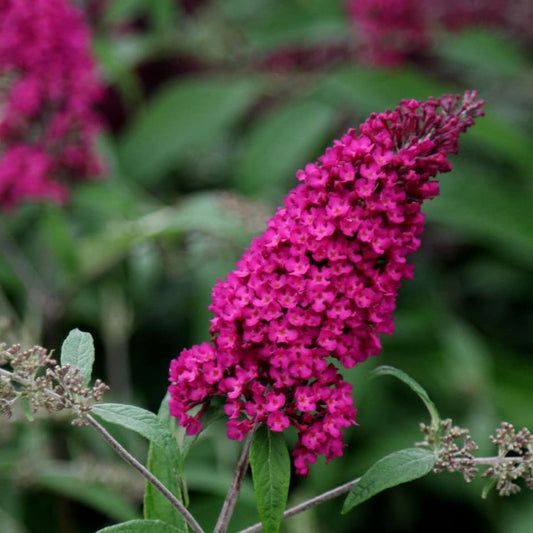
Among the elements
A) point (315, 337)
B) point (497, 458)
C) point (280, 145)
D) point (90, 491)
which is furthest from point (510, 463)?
point (280, 145)

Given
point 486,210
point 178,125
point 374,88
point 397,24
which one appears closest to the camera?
point 486,210

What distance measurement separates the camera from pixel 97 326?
11.1 feet

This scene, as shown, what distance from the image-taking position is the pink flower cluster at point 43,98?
2.81 meters

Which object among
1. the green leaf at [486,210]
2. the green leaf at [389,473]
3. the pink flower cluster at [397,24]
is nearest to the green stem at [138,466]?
the green leaf at [389,473]

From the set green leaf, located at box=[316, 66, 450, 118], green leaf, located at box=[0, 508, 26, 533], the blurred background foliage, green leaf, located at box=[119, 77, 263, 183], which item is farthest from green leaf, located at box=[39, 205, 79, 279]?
green leaf, located at box=[316, 66, 450, 118]

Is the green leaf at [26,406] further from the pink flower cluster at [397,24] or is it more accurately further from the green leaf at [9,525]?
the pink flower cluster at [397,24]

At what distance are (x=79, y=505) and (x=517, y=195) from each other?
1.99 m

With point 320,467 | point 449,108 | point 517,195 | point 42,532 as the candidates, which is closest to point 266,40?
point 517,195

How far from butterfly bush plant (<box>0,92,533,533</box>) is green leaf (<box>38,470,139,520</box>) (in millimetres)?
1035

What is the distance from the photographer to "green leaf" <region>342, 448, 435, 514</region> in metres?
1.37

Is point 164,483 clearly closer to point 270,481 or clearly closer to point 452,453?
point 270,481

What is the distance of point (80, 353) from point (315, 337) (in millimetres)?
356

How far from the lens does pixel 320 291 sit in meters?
1.39

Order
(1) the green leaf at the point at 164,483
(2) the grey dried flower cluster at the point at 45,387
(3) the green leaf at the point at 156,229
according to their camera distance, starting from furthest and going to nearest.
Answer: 1. (3) the green leaf at the point at 156,229
2. (1) the green leaf at the point at 164,483
3. (2) the grey dried flower cluster at the point at 45,387
